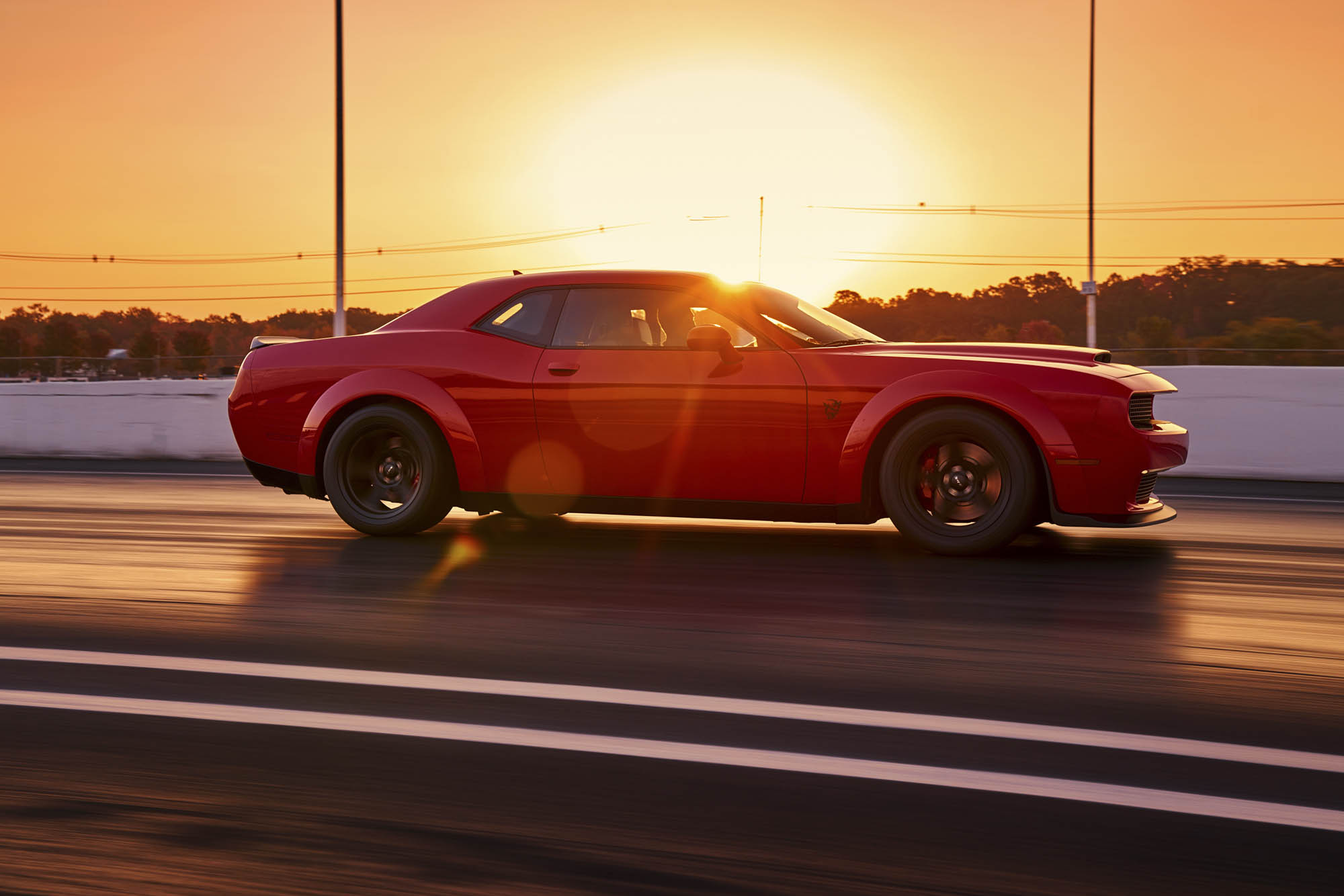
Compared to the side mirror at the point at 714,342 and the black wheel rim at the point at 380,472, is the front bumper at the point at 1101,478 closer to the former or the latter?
the side mirror at the point at 714,342

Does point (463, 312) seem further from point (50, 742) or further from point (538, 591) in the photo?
point (50, 742)

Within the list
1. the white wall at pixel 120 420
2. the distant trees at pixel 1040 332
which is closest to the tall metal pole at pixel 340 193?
the white wall at pixel 120 420

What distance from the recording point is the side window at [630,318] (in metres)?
7.27

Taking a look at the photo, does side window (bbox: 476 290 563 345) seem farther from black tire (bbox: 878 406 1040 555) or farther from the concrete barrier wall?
the concrete barrier wall

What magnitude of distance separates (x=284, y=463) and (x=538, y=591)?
2640mm

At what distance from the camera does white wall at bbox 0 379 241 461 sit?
14.9m

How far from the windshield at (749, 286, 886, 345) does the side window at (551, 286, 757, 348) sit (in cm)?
22

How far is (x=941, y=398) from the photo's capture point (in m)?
6.70

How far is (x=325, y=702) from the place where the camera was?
398 centimetres

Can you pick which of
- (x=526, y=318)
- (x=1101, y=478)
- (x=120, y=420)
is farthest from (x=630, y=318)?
(x=120, y=420)

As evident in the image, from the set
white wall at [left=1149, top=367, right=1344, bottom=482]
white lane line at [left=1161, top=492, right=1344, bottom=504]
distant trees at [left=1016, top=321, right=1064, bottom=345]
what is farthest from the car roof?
distant trees at [left=1016, top=321, right=1064, bottom=345]

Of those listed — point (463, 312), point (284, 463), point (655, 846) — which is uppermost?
point (463, 312)

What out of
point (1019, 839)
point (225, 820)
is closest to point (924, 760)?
point (1019, 839)

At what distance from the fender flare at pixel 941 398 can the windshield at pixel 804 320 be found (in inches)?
22.9
